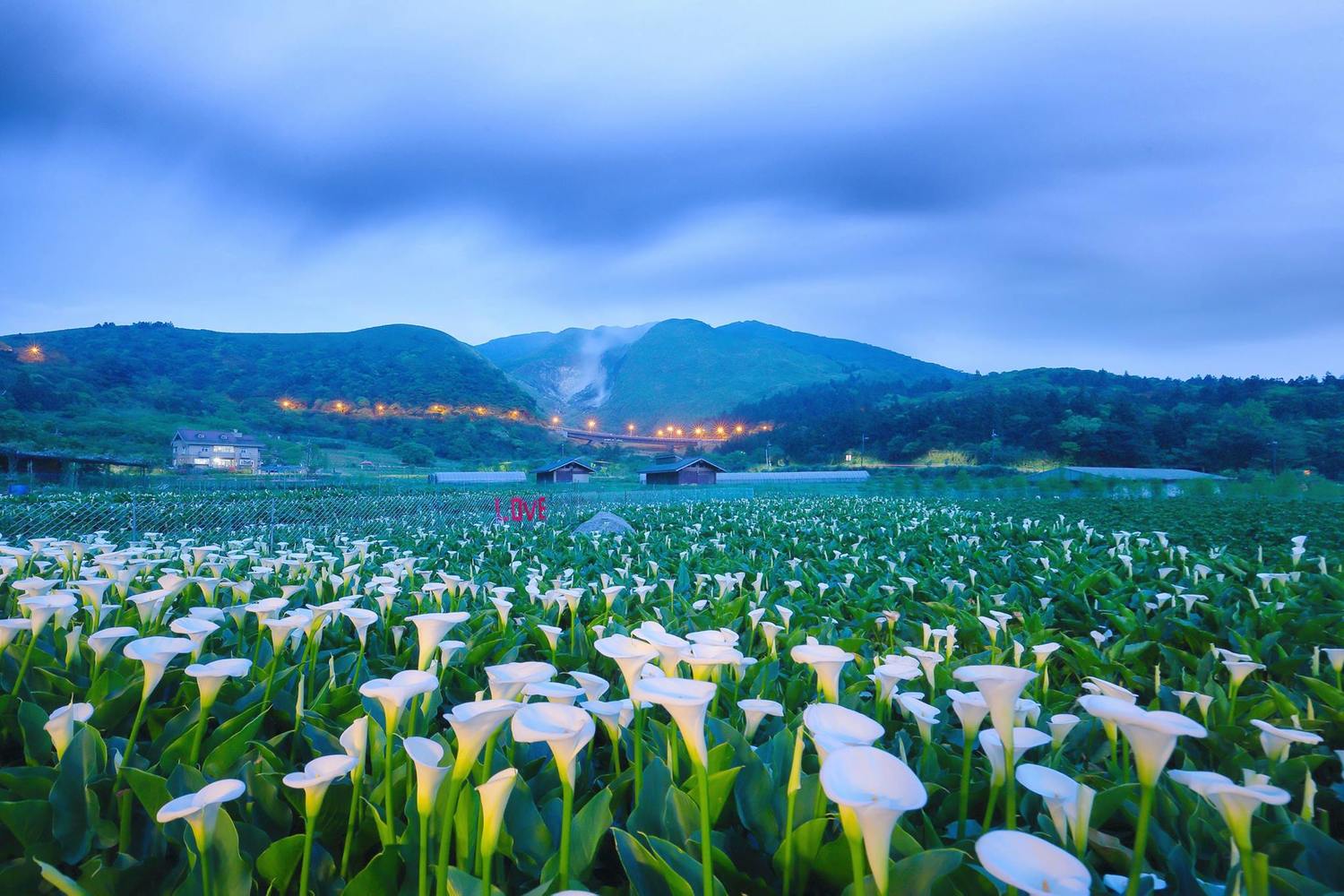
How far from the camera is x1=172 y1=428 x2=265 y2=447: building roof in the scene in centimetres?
6856

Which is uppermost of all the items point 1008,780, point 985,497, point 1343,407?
point 1343,407

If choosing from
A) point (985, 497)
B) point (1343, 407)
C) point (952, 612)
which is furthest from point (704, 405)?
point (952, 612)

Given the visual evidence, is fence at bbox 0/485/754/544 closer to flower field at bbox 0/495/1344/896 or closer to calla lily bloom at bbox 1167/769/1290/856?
flower field at bbox 0/495/1344/896

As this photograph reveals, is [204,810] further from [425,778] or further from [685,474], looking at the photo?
[685,474]

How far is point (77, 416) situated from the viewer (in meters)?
70.3

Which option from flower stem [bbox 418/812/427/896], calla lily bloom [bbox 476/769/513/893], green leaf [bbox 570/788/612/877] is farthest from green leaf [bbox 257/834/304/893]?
green leaf [bbox 570/788/612/877]

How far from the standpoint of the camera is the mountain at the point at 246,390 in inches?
2781

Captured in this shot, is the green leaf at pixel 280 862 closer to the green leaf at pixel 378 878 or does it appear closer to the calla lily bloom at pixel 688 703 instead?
the green leaf at pixel 378 878

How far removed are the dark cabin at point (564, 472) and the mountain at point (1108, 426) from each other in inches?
1644

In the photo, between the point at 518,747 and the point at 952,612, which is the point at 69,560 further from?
the point at 952,612

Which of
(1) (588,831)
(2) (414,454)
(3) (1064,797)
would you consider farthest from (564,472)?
(3) (1064,797)

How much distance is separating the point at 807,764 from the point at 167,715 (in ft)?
6.88

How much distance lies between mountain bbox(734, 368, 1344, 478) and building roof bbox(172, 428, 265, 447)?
6912cm

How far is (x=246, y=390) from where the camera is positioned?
103 metres
